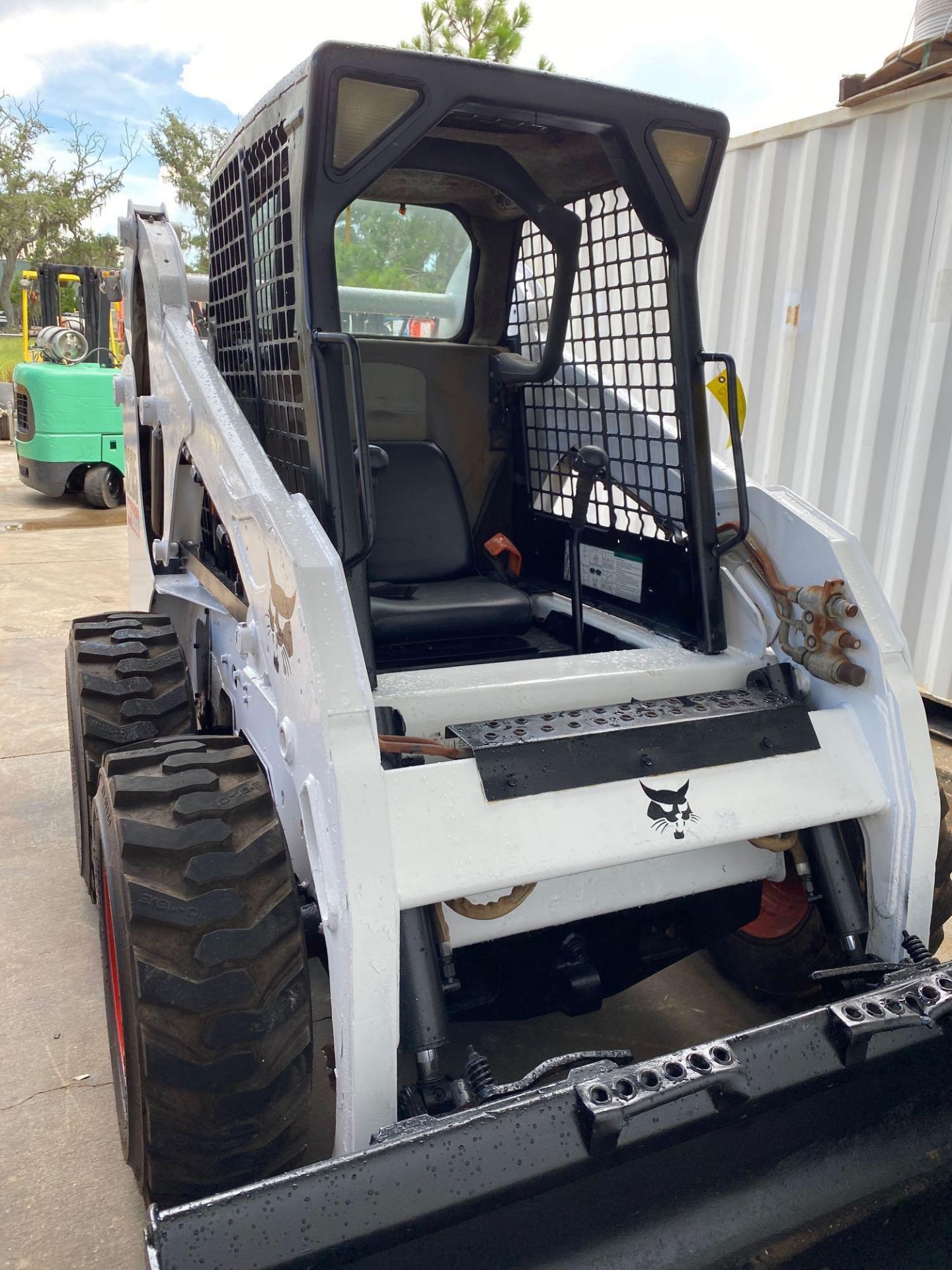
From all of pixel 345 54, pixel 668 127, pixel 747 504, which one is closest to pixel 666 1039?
pixel 747 504

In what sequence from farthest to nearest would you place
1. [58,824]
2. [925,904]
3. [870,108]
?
[870,108] < [58,824] < [925,904]

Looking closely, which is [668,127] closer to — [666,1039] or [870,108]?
[666,1039]

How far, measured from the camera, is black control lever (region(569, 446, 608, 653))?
262 centimetres

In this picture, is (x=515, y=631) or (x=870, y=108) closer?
(x=515, y=631)

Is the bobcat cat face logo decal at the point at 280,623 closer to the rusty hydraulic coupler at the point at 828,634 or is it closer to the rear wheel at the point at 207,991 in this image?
the rear wheel at the point at 207,991

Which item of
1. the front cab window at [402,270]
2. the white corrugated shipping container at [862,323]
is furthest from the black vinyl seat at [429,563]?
the white corrugated shipping container at [862,323]

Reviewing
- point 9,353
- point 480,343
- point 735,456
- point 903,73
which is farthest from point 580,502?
point 9,353

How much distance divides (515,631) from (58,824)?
1.93 m

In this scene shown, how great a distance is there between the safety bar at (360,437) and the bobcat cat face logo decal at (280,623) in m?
0.18

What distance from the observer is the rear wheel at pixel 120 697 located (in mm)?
2783

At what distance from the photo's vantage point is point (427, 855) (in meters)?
1.83

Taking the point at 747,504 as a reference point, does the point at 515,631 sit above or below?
below

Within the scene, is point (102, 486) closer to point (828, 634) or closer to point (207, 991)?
point (828, 634)

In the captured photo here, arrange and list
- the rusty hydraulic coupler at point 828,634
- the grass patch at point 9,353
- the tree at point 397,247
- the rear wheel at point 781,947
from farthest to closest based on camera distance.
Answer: the grass patch at point 9,353
the tree at point 397,247
the rear wheel at point 781,947
the rusty hydraulic coupler at point 828,634
